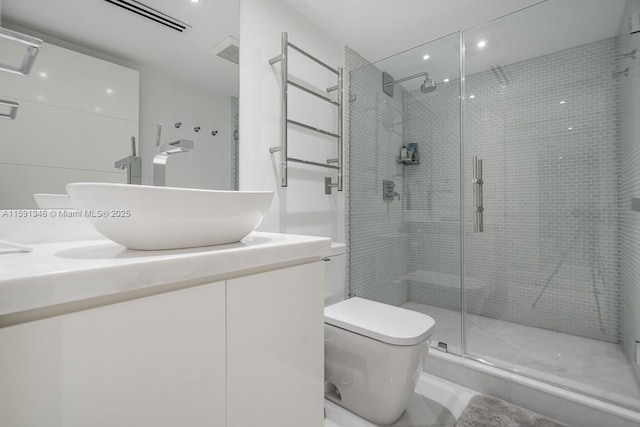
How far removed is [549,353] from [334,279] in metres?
1.33

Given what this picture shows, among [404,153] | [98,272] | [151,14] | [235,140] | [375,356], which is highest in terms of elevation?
[151,14]

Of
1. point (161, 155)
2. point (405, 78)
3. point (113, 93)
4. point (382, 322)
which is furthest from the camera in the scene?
point (405, 78)

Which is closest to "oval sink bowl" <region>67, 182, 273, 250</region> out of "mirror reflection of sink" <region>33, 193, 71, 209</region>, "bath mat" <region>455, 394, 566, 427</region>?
"mirror reflection of sink" <region>33, 193, 71, 209</region>

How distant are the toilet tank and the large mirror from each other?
33.7 inches

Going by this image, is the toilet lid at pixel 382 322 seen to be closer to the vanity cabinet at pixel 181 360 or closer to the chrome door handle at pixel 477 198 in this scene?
the vanity cabinet at pixel 181 360

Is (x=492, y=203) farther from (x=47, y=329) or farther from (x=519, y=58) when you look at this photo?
(x=47, y=329)

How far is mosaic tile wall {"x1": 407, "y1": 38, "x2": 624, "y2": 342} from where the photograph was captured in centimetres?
174

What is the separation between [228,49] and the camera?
1.38 m

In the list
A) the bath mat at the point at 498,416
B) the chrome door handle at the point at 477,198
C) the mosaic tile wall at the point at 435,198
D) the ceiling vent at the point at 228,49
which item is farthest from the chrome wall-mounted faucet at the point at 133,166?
the chrome door handle at the point at 477,198

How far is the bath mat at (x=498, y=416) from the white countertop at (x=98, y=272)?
133 centimetres

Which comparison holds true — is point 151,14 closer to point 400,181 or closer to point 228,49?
point 228,49

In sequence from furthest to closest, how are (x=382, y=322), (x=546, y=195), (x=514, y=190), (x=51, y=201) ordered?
1. (x=514, y=190)
2. (x=546, y=195)
3. (x=382, y=322)
4. (x=51, y=201)

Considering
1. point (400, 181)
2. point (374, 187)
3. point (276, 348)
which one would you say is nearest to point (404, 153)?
point (400, 181)

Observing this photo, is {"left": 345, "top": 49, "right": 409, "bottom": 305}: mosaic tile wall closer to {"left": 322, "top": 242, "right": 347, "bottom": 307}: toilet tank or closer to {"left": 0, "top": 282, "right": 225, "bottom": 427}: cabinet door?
{"left": 322, "top": 242, "right": 347, "bottom": 307}: toilet tank
